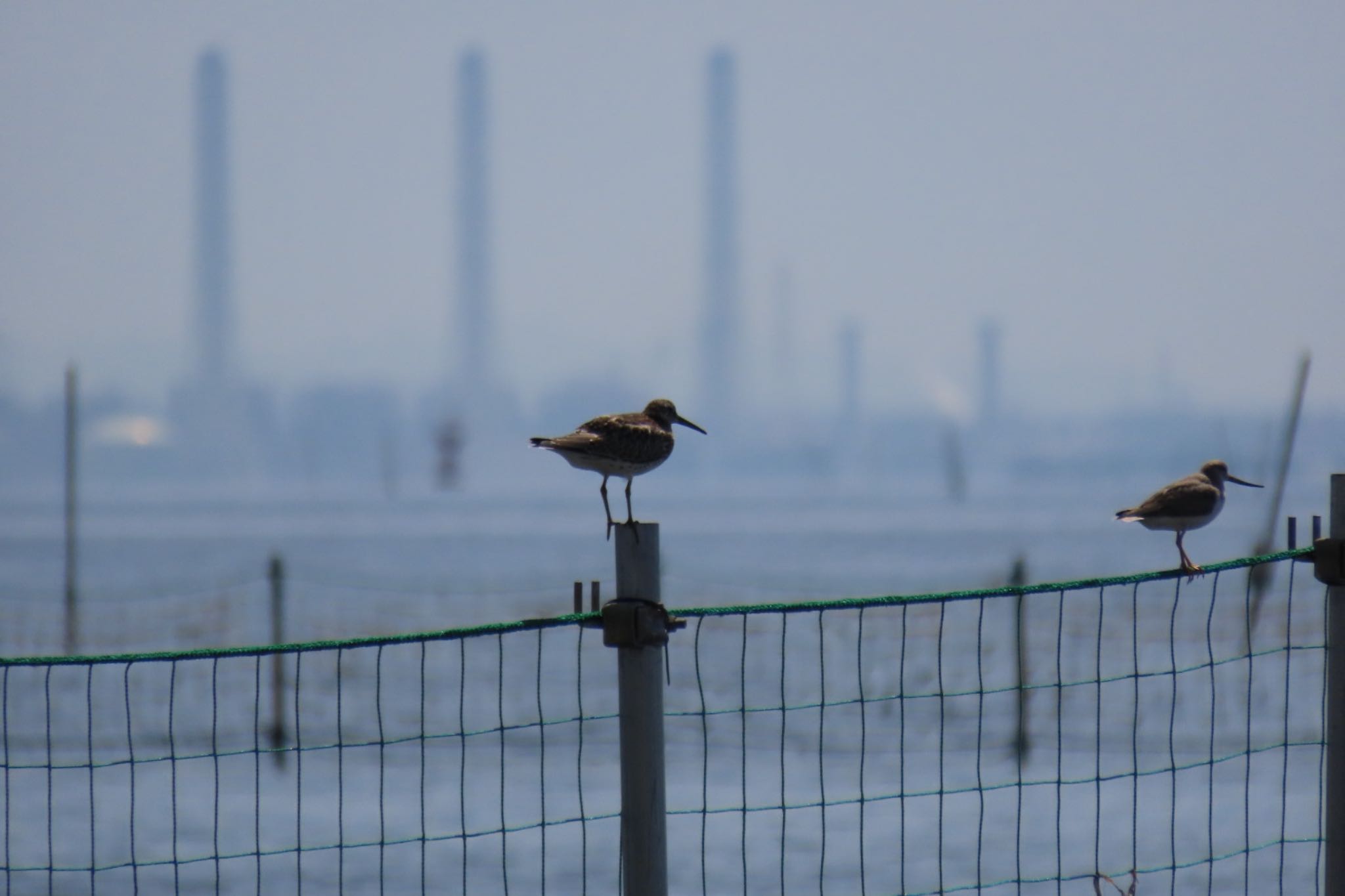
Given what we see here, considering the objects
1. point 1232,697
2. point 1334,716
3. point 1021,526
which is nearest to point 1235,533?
point 1021,526

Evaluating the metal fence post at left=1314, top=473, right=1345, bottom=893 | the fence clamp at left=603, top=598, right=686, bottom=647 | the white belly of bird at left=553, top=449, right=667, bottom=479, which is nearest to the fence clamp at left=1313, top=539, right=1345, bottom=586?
the metal fence post at left=1314, top=473, right=1345, bottom=893

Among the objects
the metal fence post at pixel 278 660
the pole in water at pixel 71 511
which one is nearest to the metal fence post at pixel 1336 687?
the metal fence post at pixel 278 660

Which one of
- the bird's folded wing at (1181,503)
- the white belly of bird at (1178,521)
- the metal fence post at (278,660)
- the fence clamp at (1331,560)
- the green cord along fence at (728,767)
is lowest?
the green cord along fence at (728,767)

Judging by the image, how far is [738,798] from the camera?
1139 centimetres

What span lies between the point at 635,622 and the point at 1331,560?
1.96 metres

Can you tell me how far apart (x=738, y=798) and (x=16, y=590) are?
117 ft

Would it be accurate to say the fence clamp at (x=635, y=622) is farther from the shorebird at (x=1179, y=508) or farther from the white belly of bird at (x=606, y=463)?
the shorebird at (x=1179, y=508)

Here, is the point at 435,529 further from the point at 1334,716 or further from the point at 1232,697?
the point at 1334,716

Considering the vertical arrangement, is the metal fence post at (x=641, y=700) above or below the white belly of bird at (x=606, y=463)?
below

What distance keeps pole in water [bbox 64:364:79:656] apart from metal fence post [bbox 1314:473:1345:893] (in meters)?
15.1

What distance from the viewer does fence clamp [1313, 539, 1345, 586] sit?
4.21 metres

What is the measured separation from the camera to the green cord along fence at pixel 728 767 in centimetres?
766

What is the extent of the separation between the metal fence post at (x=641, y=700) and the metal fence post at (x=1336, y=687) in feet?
6.09

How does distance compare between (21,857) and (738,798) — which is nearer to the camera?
(21,857)
